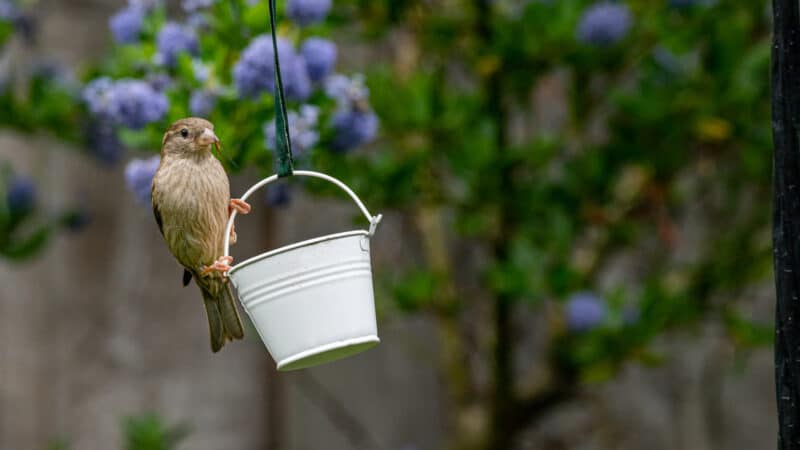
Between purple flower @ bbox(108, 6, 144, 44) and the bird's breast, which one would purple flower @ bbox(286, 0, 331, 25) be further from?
the bird's breast

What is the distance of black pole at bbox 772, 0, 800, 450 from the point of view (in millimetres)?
1000

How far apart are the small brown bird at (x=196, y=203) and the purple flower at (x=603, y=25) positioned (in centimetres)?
138

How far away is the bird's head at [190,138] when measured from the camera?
1.08 meters

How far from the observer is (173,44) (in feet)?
5.36

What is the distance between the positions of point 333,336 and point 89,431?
202cm

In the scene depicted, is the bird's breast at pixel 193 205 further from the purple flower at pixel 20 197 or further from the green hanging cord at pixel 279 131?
the purple flower at pixel 20 197

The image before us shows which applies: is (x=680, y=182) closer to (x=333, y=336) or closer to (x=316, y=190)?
(x=316, y=190)

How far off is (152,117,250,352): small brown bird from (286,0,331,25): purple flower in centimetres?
58

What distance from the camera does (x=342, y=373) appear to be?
10.2 ft

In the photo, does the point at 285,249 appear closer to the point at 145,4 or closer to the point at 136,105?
the point at 136,105

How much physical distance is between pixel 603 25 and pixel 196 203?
4.75 ft

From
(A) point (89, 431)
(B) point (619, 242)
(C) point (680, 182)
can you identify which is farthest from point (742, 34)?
(A) point (89, 431)

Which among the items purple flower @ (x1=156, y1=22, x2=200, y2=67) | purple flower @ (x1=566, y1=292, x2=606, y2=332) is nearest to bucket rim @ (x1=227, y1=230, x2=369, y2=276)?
purple flower @ (x1=156, y1=22, x2=200, y2=67)

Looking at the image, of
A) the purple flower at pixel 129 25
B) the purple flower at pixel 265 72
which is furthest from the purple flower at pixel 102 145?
the purple flower at pixel 265 72
